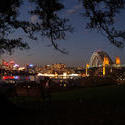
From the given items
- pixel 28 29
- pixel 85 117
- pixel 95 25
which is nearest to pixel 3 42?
pixel 28 29

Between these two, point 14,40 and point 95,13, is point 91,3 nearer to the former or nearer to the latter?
point 95,13

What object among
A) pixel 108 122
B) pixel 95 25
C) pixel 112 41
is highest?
pixel 95 25

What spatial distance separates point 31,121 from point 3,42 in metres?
3.77

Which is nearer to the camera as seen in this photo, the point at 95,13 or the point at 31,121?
the point at 31,121

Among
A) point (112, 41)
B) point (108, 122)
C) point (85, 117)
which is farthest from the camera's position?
point (112, 41)

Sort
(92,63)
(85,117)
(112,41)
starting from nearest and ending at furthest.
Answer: (85,117), (112,41), (92,63)

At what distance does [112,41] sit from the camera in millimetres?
8281

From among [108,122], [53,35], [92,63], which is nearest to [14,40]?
[53,35]

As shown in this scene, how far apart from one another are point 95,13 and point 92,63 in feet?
374

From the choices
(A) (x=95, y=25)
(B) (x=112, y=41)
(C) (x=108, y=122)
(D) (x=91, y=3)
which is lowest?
(C) (x=108, y=122)

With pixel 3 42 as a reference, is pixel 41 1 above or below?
above

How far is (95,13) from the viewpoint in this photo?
8.42 m

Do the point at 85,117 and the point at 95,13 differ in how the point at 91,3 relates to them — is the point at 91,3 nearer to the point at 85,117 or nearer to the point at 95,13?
the point at 95,13

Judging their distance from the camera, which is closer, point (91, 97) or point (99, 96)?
point (91, 97)
